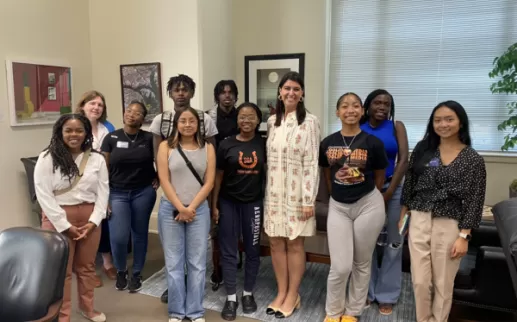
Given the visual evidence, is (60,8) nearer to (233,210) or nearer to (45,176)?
(45,176)

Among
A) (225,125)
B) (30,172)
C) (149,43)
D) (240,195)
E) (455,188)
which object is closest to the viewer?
(455,188)

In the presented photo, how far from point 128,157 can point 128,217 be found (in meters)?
0.46

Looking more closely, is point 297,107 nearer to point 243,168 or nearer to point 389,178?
point 243,168

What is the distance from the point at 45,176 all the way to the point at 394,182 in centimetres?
210

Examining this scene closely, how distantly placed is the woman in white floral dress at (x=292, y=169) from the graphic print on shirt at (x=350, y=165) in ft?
0.46

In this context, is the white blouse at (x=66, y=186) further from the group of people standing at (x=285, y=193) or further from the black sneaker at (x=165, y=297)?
the black sneaker at (x=165, y=297)

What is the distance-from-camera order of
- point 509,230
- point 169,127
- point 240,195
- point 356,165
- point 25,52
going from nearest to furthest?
point 509,230 < point 356,165 < point 240,195 < point 169,127 < point 25,52

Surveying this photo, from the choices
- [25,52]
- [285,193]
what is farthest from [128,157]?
[25,52]

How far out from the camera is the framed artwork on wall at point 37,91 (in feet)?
11.9

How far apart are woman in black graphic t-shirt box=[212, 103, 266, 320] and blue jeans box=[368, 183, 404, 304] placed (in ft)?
2.77

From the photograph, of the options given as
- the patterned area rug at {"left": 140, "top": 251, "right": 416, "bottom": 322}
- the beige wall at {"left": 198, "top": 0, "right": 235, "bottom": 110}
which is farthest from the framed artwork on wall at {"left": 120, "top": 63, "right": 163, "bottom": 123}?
the patterned area rug at {"left": 140, "top": 251, "right": 416, "bottom": 322}

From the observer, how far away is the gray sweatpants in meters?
2.34

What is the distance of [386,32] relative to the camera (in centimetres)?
414

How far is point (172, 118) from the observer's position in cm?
266
